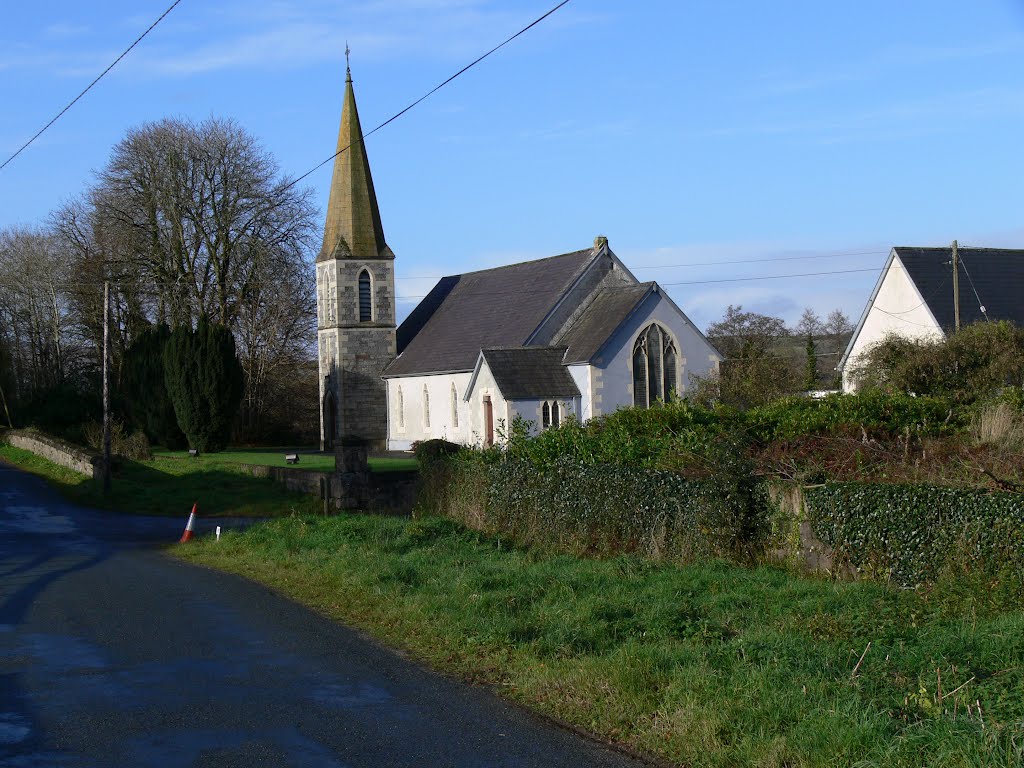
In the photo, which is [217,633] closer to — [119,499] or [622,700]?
[622,700]

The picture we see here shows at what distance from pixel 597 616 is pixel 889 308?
3773 centimetres

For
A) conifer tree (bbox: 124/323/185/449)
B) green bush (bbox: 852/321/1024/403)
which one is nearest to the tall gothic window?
green bush (bbox: 852/321/1024/403)

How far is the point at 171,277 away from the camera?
51.7 m

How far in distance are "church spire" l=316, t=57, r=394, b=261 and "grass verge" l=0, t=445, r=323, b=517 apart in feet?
46.0

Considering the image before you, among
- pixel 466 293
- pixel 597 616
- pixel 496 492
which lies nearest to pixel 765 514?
pixel 597 616

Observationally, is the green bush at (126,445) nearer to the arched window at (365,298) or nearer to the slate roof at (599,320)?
the arched window at (365,298)

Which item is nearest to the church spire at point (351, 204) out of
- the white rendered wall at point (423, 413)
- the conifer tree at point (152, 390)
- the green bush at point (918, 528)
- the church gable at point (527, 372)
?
the white rendered wall at point (423, 413)

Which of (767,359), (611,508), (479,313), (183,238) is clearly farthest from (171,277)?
(611,508)

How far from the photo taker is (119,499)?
2975cm

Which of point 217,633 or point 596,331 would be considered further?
point 596,331

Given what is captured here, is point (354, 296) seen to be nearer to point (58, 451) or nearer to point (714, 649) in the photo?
point (58, 451)

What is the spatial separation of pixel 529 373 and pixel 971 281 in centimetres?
1859

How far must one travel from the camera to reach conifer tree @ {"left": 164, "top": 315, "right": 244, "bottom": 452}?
44.0m

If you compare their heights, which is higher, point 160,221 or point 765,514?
point 160,221
